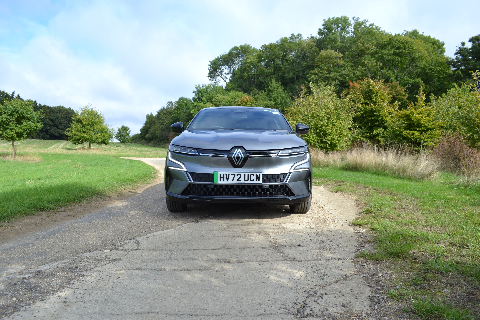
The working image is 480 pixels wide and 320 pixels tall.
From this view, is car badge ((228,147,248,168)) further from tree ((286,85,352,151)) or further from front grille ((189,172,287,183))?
tree ((286,85,352,151))

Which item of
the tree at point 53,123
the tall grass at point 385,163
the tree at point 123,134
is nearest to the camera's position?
the tall grass at point 385,163

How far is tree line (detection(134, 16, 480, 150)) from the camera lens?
19.0 metres

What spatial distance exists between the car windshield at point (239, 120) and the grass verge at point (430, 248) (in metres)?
2.14

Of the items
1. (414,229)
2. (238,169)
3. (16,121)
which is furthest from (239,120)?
(16,121)

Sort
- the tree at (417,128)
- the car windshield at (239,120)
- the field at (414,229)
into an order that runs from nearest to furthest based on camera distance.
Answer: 1. the field at (414,229)
2. the car windshield at (239,120)
3. the tree at (417,128)

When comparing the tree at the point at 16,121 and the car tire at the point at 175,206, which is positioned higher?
the tree at the point at 16,121

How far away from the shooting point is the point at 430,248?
157 inches

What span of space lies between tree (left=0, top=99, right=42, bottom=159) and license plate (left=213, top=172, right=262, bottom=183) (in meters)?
30.4

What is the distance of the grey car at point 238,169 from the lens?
5145 mm

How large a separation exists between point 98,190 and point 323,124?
12.5 meters

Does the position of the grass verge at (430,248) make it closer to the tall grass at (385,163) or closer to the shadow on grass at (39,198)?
the tall grass at (385,163)

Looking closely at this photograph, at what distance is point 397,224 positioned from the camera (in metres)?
5.19

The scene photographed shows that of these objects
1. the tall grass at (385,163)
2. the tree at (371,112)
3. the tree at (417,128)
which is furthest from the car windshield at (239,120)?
the tree at (371,112)

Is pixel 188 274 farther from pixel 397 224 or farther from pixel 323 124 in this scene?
pixel 323 124
